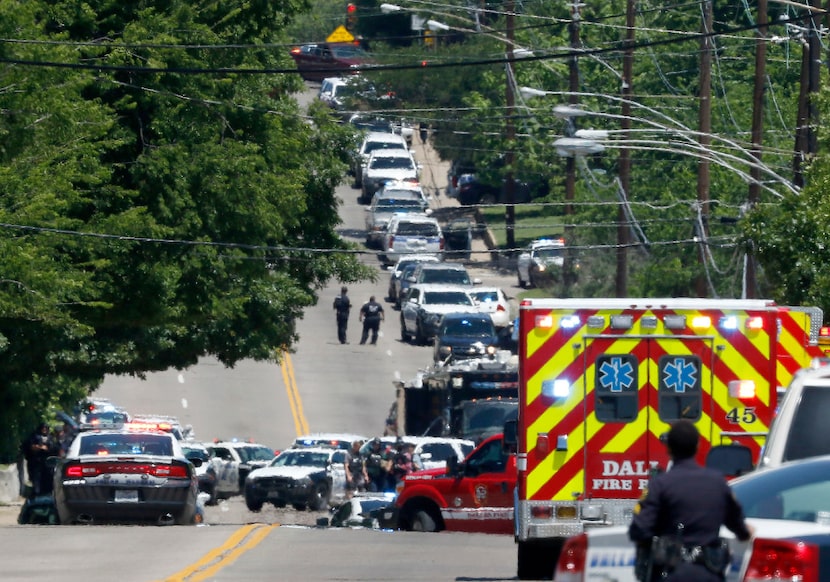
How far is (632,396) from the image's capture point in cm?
1477

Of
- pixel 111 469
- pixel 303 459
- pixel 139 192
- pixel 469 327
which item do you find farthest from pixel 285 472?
pixel 469 327

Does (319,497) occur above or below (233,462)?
above

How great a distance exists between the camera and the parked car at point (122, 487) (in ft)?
72.5

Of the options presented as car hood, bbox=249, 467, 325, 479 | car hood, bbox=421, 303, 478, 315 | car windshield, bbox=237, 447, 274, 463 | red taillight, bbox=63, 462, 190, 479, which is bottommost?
car windshield, bbox=237, 447, 274, 463

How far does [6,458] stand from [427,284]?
1900 cm

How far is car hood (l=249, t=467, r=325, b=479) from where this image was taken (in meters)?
33.3

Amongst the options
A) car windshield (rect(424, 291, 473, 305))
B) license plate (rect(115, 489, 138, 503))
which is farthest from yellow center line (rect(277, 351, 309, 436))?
license plate (rect(115, 489, 138, 503))

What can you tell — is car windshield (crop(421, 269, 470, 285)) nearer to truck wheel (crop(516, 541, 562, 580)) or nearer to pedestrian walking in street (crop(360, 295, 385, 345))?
pedestrian walking in street (crop(360, 295, 385, 345))

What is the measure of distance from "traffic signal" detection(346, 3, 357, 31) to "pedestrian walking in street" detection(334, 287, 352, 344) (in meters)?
27.8

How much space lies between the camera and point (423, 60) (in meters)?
63.3

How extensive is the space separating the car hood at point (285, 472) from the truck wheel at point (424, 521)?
1013 centimetres

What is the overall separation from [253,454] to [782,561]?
3254 cm

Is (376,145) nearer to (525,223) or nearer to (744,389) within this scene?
(525,223)

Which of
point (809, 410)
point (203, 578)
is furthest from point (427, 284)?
point (809, 410)
